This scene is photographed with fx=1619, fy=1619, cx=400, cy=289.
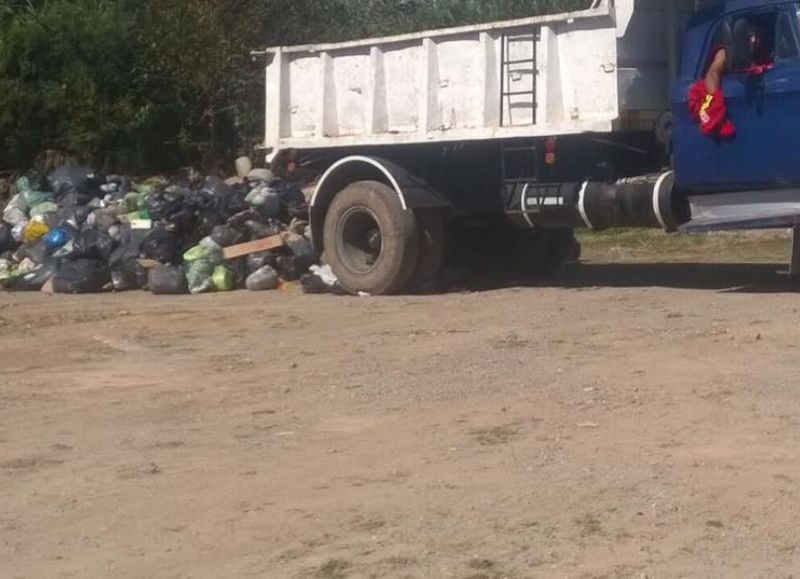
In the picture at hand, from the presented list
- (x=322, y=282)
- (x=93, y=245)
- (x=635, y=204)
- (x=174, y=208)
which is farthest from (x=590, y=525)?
(x=93, y=245)

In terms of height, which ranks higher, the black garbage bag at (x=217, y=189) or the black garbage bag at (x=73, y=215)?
the black garbage bag at (x=217, y=189)

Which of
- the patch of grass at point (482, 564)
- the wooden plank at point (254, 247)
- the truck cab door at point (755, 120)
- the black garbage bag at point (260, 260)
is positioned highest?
the truck cab door at point (755, 120)

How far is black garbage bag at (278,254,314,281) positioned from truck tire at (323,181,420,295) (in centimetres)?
76

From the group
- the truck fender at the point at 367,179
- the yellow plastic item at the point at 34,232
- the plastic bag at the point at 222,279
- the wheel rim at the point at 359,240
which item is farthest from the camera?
the yellow plastic item at the point at 34,232

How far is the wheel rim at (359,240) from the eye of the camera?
14391mm

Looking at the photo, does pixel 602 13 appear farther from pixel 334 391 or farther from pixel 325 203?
pixel 334 391

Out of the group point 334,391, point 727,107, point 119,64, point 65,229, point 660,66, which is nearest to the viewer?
point 334,391

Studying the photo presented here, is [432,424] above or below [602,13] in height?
below

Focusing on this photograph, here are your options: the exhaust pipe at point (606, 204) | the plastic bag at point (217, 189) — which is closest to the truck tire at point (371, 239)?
the exhaust pipe at point (606, 204)

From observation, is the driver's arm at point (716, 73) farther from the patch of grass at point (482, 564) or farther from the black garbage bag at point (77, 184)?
the black garbage bag at point (77, 184)

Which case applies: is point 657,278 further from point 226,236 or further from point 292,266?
point 226,236

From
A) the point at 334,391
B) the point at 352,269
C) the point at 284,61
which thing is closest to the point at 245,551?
the point at 334,391

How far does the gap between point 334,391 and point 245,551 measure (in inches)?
120

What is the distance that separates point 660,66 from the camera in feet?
42.5
